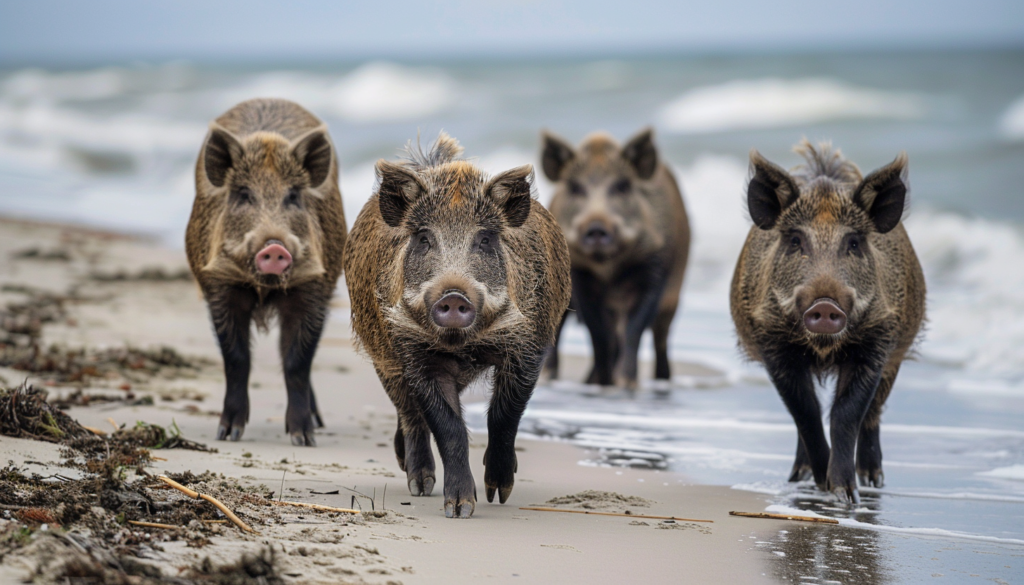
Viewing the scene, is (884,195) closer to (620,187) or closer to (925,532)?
(925,532)

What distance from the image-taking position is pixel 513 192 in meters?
5.61

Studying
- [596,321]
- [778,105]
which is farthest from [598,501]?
[778,105]

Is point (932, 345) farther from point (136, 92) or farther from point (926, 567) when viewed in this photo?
point (136, 92)

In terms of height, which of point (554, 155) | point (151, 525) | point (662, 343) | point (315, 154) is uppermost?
point (554, 155)

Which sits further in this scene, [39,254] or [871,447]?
[39,254]

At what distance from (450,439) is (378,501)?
428 mm

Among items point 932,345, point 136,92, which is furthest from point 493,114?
point 932,345

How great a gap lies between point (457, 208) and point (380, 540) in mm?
1640

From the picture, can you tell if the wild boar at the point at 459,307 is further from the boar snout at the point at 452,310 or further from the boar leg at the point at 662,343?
the boar leg at the point at 662,343

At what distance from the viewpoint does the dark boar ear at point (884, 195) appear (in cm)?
652

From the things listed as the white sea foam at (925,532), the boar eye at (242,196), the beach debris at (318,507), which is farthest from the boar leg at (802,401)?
the boar eye at (242,196)

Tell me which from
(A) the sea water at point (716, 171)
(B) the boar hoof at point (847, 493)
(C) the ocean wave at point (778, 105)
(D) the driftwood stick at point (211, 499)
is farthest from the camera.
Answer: (C) the ocean wave at point (778, 105)

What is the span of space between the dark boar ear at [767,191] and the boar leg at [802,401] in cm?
77

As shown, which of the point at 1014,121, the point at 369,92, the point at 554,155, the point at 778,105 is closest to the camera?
the point at 554,155
